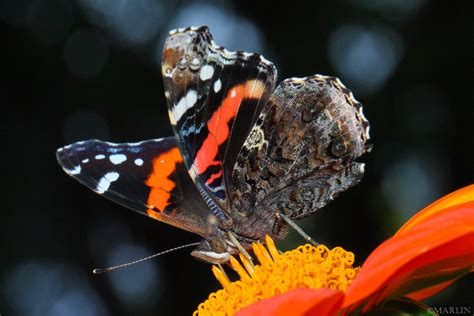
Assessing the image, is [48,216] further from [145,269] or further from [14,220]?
[145,269]

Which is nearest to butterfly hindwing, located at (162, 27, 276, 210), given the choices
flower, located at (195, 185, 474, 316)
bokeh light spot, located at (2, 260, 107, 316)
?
flower, located at (195, 185, 474, 316)

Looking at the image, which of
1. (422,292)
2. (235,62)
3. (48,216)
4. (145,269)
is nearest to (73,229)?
(48,216)

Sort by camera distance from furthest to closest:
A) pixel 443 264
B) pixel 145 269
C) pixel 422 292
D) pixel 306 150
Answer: pixel 145 269 < pixel 306 150 < pixel 422 292 < pixel 443 264

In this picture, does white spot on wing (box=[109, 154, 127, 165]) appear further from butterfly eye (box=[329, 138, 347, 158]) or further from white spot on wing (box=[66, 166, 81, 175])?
butterfly eye (box=[329, 138, 347, 158])

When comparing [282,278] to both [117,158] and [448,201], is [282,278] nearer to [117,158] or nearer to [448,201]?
[448,201]

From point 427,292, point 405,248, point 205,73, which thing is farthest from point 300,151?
point 405,248

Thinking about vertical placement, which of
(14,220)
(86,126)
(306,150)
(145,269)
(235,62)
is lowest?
(145,269)

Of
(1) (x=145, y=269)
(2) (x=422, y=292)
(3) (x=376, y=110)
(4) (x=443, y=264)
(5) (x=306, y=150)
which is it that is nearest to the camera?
(4) (x=443, y=264)
